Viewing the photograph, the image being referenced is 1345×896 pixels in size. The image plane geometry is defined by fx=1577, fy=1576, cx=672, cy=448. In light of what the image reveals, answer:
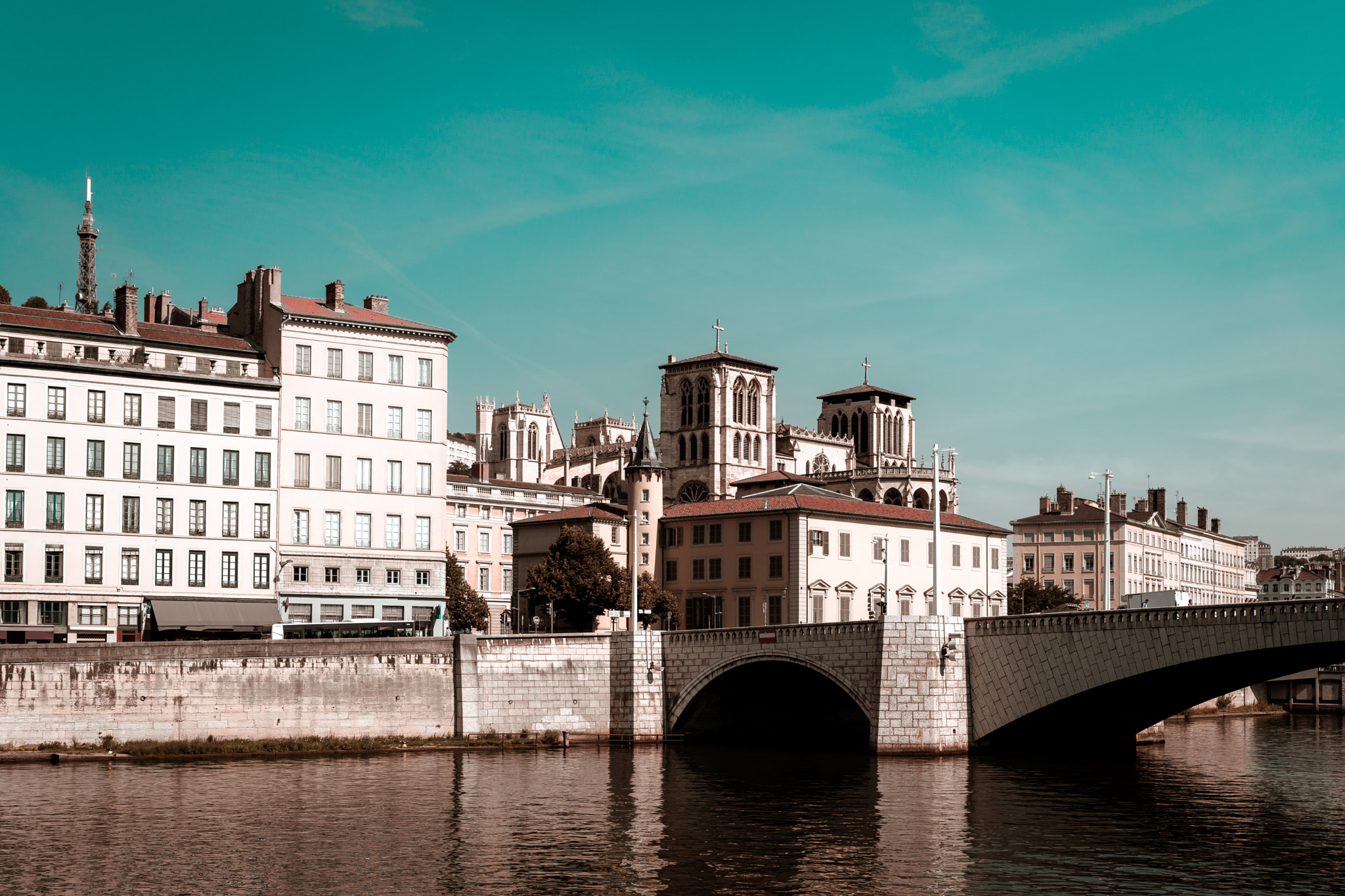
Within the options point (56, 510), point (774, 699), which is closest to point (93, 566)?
point (56, 510)

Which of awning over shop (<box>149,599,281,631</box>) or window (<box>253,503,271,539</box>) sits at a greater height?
window (<box>253,503,271,539</box>)

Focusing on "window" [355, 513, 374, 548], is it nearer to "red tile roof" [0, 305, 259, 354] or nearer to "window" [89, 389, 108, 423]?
"red tile roof" [0, 305, 259, 354]

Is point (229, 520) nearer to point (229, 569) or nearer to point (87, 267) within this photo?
point (229, 569)

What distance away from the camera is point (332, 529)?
84562mm

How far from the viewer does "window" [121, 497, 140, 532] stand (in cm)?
7875

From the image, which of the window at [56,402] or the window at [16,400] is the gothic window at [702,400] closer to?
the window at [56,402]

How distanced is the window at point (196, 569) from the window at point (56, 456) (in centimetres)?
749

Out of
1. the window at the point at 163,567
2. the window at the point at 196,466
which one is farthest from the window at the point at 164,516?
the window at the point at 196,466

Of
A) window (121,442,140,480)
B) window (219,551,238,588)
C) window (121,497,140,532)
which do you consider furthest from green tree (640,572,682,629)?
window (121,442,140,480)

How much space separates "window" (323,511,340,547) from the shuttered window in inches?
370

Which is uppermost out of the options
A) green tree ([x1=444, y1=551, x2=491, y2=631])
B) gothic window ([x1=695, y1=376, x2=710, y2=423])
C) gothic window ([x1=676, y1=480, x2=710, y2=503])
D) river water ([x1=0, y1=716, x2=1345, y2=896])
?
gothic window ([x1=695, y1=376, x2=710, y2=423])

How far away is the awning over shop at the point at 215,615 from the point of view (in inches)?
3054

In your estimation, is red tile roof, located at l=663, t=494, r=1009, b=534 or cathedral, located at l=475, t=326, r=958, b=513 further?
cathedral, located at l=475, t=326, r=958, b=513

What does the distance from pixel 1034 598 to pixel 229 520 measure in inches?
2715
